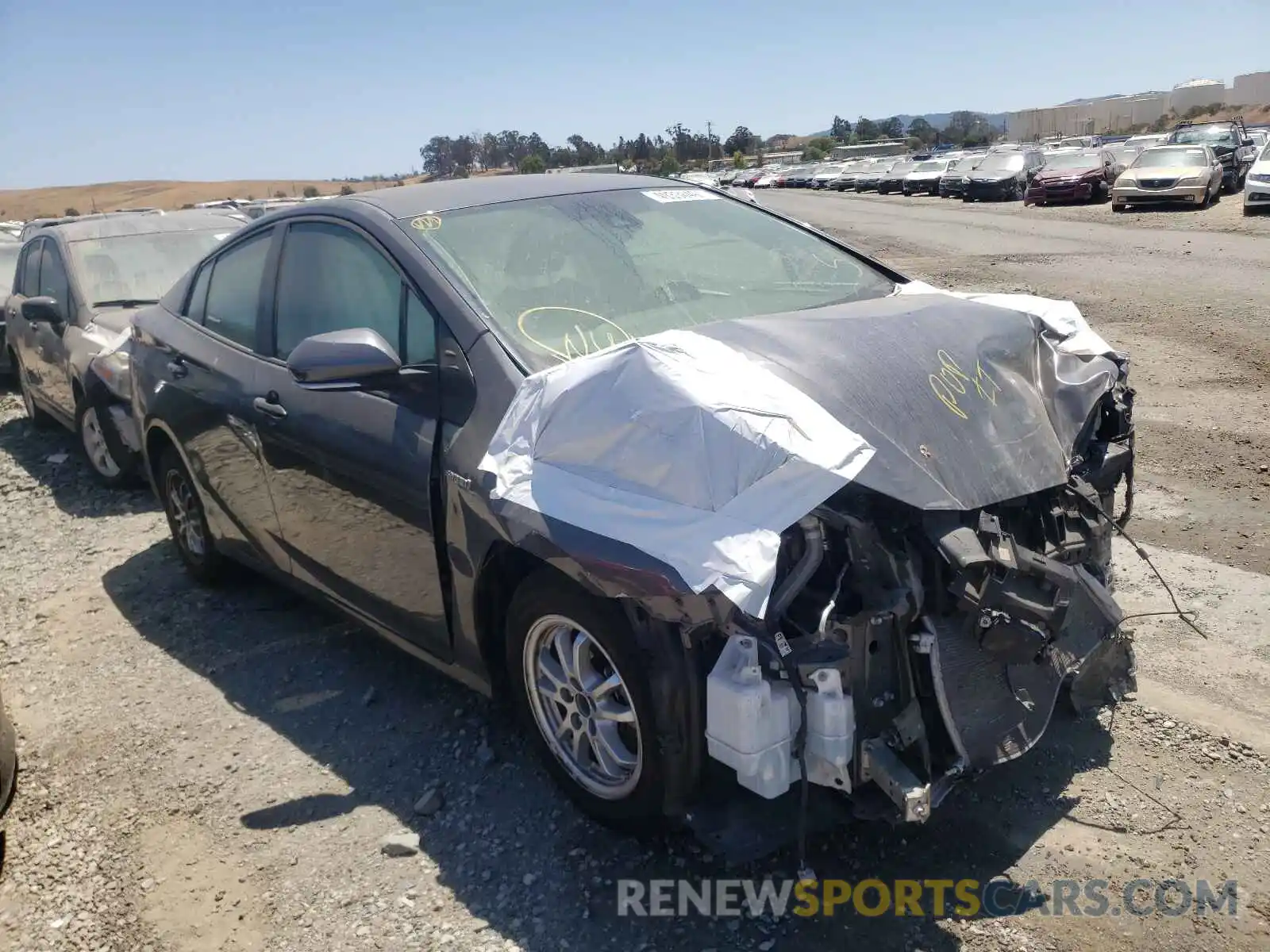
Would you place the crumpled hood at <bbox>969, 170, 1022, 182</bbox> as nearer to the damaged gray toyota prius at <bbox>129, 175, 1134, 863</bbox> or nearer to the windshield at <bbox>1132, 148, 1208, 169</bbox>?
the windshield at <bbox>1132, 148, 1208, 169</bbox>

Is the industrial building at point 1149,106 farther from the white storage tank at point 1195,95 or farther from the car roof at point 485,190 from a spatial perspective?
the car roof at point 485,190

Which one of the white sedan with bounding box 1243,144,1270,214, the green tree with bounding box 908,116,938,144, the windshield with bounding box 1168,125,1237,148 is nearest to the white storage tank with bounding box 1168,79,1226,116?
the green tree with bounding box 908,116,938,144

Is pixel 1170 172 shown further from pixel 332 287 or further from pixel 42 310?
pixel 332 287

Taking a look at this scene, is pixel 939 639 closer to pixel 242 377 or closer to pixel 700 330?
pixel 700 330

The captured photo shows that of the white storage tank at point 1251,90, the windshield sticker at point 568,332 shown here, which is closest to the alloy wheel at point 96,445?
the windshield sticker at point 568,332

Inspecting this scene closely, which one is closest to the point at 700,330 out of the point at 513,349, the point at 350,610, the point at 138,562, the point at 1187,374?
the point at 513,349

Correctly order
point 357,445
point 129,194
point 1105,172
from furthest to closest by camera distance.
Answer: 1. point 129,194
2. point 1105,172
3. point 357,445

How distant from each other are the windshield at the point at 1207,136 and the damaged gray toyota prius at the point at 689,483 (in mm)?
28601

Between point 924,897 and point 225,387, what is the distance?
3393 millimetres

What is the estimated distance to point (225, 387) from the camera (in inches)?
175

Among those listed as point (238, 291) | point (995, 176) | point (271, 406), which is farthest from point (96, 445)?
point (995, 176)

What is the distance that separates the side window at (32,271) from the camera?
865cm

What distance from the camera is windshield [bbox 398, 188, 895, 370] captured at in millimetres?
3350

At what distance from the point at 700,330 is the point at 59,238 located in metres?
7.00
